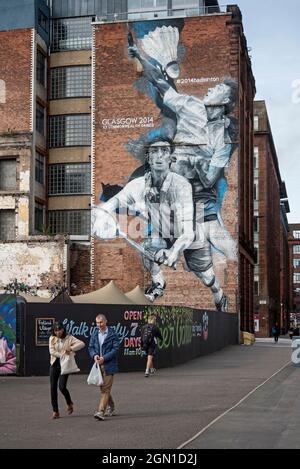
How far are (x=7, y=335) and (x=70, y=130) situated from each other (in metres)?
34.6

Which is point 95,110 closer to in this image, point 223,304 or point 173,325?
point 223,304

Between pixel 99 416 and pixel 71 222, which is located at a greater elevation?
pixel 71 222

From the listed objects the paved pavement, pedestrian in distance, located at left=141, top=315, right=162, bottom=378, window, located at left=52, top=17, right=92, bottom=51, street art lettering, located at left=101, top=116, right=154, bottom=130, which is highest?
window, located at left=52, top=17, right=92, bottom=51

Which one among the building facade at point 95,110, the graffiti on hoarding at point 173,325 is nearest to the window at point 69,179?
the building facade at point 95,110

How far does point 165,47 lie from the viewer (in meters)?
52.3

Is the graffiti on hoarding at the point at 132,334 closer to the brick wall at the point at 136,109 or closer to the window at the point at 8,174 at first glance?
the brick wall at the point at 136,109

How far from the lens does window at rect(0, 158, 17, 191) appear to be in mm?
54188

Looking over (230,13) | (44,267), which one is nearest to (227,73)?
(230,13)

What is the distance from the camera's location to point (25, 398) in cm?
1716

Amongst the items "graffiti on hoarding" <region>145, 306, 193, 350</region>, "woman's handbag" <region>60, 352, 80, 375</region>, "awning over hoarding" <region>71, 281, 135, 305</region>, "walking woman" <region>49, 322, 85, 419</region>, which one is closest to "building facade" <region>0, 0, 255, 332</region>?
"awning over hoarding" <region>71, 281, 135, 305</region>

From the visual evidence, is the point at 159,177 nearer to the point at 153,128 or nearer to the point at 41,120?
the point at 153,128

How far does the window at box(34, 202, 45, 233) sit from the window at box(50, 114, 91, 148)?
15.2ft

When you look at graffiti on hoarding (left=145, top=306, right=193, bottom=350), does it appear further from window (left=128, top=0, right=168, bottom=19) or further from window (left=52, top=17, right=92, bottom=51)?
window (left=52, top=17, right=92, bottom=51)

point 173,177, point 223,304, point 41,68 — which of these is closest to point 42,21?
point 41,68
